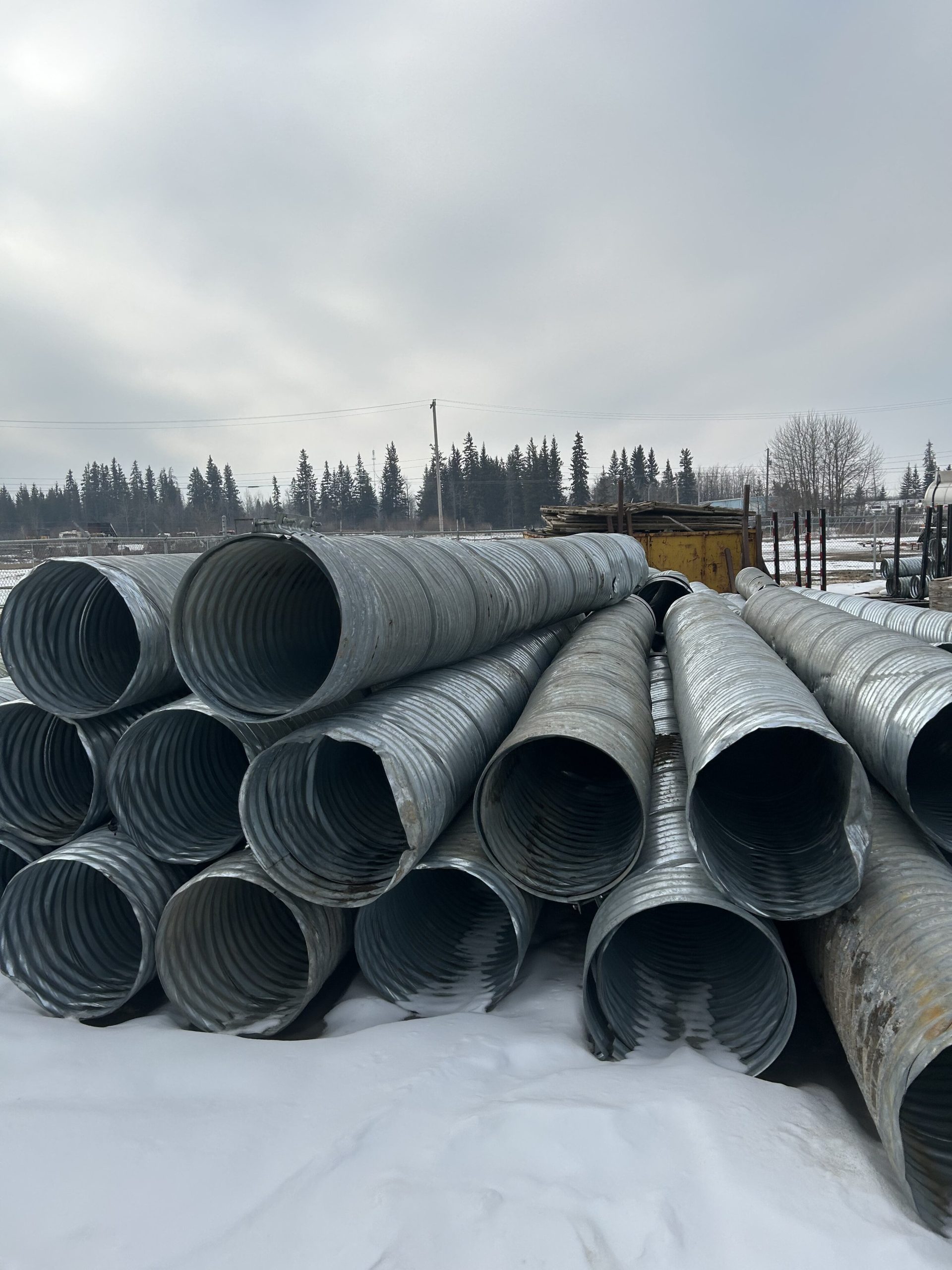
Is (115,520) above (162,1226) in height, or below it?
above

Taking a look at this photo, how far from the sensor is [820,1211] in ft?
7.36

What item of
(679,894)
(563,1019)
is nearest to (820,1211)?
(679,894)

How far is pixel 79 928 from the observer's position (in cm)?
405

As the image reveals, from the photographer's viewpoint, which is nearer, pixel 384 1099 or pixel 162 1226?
pixel 162 1226

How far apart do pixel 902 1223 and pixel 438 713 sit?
Answer: 2.55 metres

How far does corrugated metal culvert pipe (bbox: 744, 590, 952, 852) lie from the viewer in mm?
3348

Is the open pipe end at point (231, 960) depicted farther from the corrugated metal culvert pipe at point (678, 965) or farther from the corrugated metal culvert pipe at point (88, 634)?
the corrugated metal culvert pipe at point (678, 965)

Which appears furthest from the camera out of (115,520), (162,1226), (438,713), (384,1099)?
(115,520)

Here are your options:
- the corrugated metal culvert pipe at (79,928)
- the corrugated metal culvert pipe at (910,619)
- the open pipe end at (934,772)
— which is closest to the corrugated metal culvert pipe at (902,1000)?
the open pipe end at (934,772)

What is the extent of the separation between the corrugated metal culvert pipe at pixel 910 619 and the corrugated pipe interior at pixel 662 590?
8.57 ft

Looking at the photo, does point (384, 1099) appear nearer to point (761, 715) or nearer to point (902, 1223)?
point (902, 1223)

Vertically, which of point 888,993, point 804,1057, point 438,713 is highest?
point 438,713

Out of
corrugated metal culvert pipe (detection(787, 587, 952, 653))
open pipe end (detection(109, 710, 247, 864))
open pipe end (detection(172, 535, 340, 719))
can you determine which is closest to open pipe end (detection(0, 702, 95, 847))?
open pipe end (detection(109, 710, 247, 864))

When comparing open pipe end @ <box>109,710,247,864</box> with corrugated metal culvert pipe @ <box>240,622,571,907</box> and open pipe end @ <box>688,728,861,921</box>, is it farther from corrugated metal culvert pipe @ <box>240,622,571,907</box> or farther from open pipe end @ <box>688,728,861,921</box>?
open pipe end @ <box>688,728,861,921</box>
